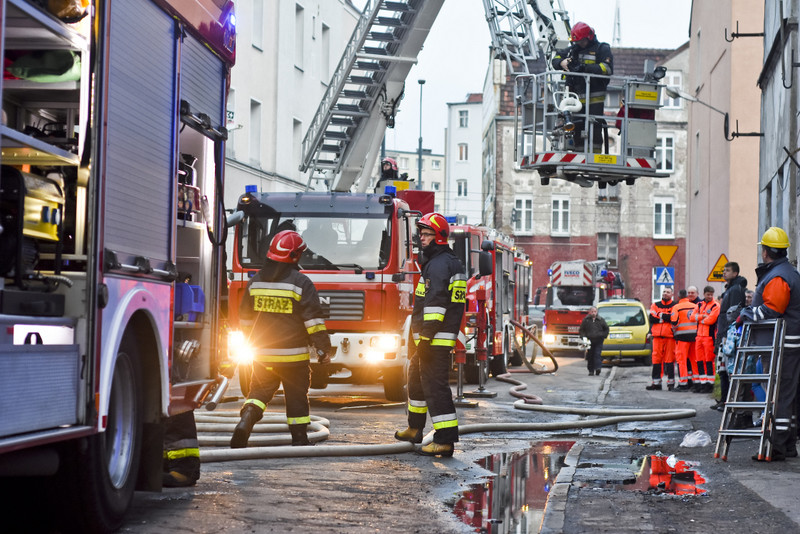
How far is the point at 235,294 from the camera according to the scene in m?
14.6

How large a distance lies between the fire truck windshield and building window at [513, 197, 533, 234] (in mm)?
45409

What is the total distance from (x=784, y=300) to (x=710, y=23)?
83.1ft

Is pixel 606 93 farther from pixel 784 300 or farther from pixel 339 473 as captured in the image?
pixel 339 473

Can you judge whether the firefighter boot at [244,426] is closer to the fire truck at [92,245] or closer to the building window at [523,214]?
the fire truck at [92,245]

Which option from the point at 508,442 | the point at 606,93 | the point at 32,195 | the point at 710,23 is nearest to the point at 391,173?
the point at 606,93

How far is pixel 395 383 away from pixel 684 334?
19.9ft

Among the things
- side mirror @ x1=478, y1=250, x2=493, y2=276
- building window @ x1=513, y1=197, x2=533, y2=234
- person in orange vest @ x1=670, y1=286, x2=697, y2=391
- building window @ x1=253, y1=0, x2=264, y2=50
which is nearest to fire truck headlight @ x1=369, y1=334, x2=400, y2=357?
side mirror @ x1=478, y1=250, x2=493, y2=276

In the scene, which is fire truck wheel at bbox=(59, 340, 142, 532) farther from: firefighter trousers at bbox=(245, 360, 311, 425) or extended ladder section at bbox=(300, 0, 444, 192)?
extended ladder section at bbox=(300, 0, 444, 192)

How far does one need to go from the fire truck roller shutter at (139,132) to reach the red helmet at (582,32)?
379 inches

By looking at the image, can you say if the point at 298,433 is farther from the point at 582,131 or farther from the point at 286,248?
the point at 582,131

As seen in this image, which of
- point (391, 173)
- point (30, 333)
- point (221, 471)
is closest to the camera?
point (30, 333)

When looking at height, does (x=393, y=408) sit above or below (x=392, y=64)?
below

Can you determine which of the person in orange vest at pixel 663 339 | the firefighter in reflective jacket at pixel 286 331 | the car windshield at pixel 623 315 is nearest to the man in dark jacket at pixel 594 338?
the person in orange vest at pixel 663 339

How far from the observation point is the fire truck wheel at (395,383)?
591 inches
